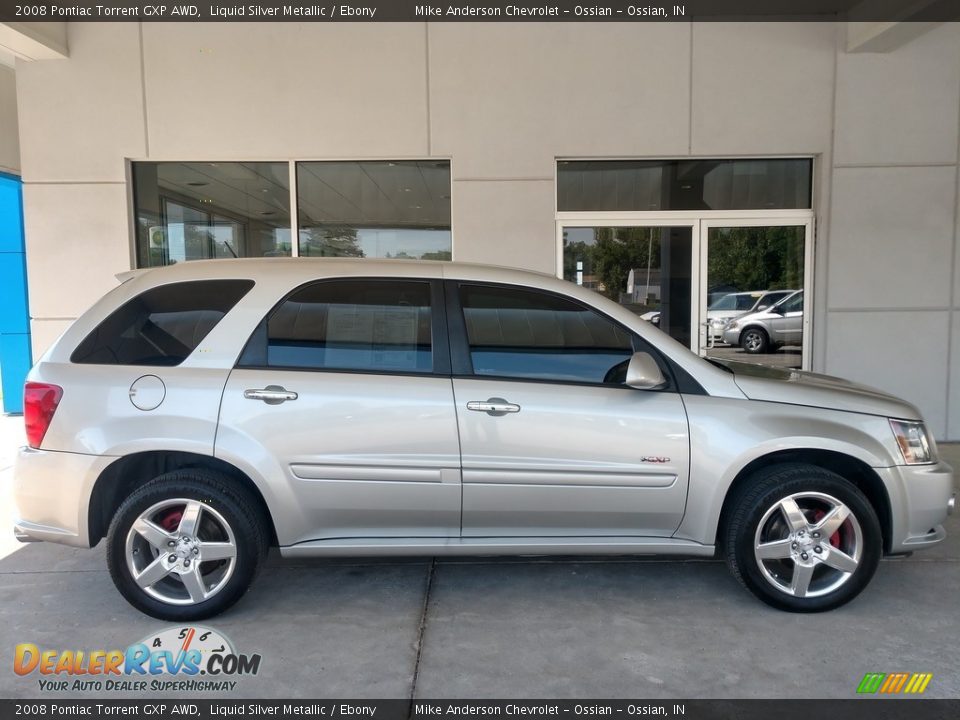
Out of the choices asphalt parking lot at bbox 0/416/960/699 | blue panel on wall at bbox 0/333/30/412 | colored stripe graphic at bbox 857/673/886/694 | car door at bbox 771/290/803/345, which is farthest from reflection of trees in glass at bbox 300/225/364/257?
colored stripe graphic at bbox 857/673/886/694

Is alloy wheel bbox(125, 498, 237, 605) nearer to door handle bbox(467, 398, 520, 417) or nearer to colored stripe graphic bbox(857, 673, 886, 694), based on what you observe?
door handle bbox(467, 398, 520, 417)

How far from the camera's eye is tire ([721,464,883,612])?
131 inches

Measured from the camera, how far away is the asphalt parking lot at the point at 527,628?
9.31ft

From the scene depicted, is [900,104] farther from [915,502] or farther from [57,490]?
[57,490]

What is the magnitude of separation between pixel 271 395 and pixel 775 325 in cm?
594

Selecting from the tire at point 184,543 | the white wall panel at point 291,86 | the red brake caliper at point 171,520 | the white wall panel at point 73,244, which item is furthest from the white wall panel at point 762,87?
the white wall panel at point 73,244

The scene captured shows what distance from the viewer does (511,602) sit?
3562mm

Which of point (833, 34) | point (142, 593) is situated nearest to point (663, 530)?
point (142, 593)

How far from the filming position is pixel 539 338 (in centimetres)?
348

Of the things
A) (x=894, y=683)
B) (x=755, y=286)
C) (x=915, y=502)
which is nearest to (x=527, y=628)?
(x=894, y=683)

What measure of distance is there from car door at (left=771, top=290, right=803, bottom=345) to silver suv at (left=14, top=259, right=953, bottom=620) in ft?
13.0

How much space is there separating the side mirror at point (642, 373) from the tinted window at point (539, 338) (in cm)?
17

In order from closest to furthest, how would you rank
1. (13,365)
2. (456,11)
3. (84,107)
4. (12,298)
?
1. (456,11)
2. (84,107)
3. (12,298)
4. (13,365)
